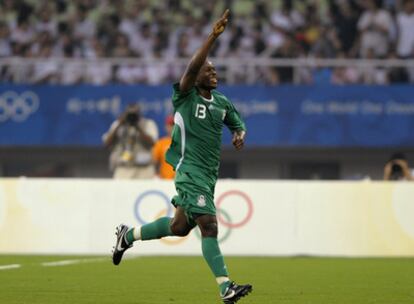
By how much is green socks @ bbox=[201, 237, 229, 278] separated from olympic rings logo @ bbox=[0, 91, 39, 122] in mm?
17193

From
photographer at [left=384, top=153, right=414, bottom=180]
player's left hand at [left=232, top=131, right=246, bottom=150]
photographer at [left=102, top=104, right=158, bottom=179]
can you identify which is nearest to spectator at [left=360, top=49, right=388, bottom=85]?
photographer at [left=384, top=153, right=414, bottom=180]

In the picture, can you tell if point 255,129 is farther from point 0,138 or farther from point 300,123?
point 0,138

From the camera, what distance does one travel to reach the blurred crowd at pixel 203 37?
87.8ft

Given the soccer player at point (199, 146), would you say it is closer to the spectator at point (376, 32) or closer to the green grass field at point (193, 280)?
the green grass field at point (193, 280)

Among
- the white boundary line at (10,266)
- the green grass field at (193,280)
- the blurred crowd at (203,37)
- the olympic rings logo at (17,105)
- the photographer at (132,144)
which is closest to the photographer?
the green grass field at (193,280)

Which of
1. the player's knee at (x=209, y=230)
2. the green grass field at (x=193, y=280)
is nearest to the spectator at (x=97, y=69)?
the green grass field at (x=193, y=280)

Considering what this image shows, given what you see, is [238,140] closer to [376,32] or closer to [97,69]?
[376,32]

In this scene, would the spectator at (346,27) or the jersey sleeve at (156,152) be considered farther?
the spectator at (346,27)

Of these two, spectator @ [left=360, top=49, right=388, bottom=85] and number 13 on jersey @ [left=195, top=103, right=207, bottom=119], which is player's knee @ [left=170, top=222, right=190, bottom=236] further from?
spectator @ [left=360, top=49, right=388, bottom=85]

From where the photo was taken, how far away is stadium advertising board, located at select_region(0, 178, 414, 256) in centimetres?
1942

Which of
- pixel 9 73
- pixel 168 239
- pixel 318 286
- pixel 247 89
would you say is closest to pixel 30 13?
pixel 9 73

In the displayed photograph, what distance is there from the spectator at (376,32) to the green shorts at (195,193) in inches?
630

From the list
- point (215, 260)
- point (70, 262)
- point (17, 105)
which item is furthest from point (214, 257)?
point (17, 105)

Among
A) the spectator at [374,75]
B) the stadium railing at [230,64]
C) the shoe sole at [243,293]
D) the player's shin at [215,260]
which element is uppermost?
the stadium railing at [230,64]
